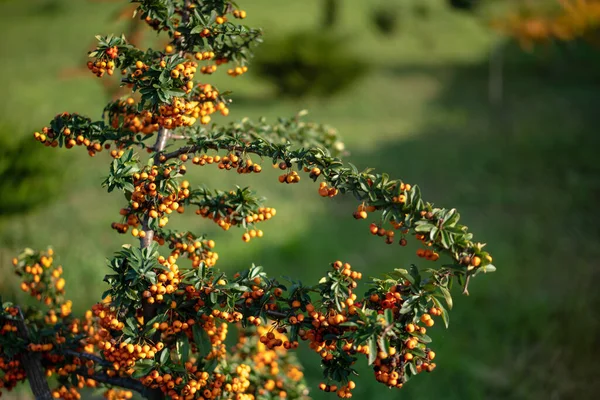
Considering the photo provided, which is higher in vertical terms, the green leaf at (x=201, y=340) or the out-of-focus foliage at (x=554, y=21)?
the out-of-focus foliage at (x=554, y=21)

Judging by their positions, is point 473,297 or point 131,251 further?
point 473,297

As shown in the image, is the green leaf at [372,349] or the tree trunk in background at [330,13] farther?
the tree trunk in background at [330,13]

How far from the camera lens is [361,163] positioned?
730 cm

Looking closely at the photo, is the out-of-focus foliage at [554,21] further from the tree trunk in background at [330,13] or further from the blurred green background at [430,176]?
the tree trunk in background at [330,13]

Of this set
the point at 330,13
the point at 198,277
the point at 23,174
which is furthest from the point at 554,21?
the point at 198,277

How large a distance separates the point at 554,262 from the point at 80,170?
4750 millimetres

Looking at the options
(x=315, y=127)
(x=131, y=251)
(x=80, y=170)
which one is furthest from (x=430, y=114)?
(x=131, y=251)

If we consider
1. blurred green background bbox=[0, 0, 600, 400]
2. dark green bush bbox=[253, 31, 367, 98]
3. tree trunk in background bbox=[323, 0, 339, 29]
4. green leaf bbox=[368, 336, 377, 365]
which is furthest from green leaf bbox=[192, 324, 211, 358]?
tree trunk in background bbox=[323, 0, 339, 29]

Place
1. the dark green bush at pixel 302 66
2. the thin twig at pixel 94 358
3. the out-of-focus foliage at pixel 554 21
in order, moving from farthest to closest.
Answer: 1. the dark green bush at pixel 302 66
2. the out-of-focus foliage at pixel 554 21
3. the thin twig at pixel 94 358

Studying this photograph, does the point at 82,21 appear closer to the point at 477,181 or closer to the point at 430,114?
the point at 430,114

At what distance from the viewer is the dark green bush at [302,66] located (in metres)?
10.1

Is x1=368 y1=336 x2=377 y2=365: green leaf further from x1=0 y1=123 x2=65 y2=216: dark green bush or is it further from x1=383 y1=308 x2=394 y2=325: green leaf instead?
x1=0 y1=123 x2=65 y2=216: dark green bush

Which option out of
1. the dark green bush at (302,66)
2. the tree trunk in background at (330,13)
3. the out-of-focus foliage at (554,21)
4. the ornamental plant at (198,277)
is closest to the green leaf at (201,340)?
the ornamental plant at (198,277)

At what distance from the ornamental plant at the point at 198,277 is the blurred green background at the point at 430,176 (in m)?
2.08
